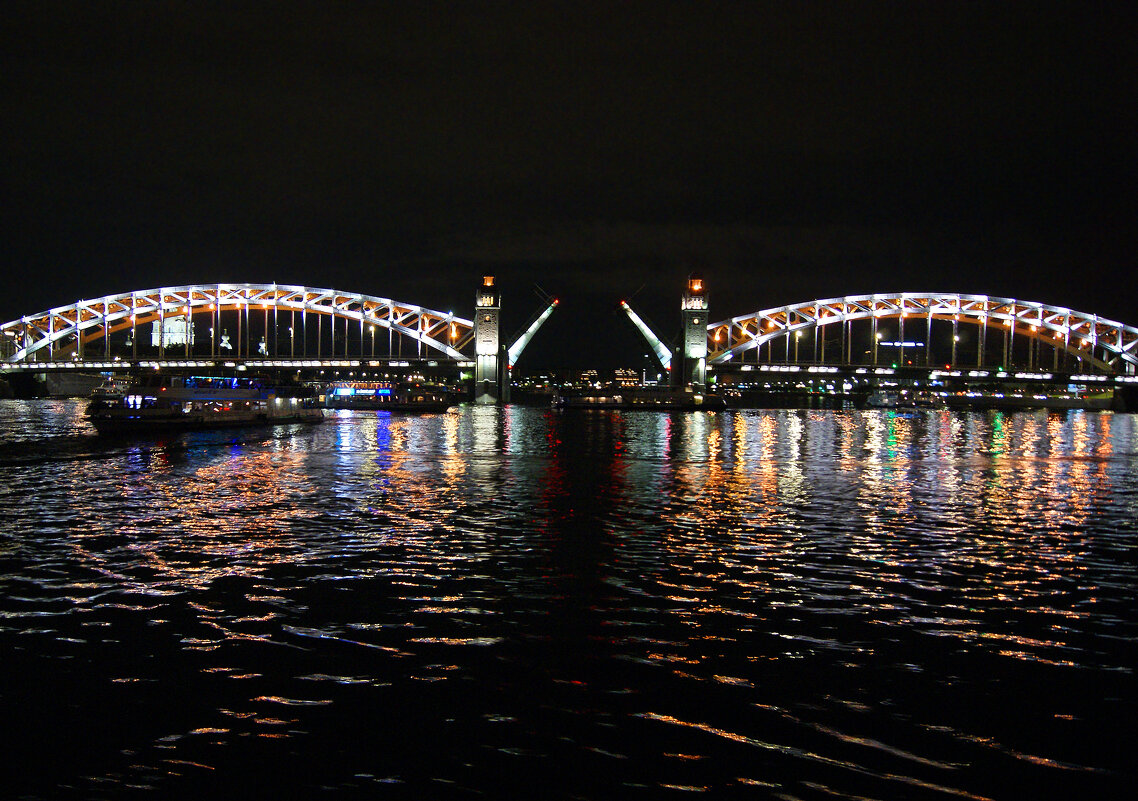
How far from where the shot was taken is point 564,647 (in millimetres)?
7934

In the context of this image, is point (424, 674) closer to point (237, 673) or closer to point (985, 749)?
point (237, 673)

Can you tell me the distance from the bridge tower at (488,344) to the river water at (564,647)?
9282cm

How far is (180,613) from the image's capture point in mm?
8891

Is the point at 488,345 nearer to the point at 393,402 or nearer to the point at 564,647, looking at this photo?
the point at 393,402

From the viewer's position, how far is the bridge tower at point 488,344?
364ft

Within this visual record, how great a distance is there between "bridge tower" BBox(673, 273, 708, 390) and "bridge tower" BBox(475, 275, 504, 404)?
22319 millimetres

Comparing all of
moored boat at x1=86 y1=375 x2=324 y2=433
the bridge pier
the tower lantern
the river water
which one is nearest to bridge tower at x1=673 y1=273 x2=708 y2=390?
the tower lantern

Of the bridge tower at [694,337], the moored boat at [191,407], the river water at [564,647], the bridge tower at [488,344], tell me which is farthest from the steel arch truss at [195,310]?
the river water at [564,647]

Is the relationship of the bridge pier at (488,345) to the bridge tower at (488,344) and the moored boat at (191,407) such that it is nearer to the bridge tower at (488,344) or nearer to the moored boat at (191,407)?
the bridge tower at (488,344)

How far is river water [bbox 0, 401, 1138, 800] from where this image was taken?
18.4 feet

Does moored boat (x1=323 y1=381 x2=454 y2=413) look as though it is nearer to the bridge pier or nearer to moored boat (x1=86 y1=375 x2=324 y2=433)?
moored boat (x1=86 y1=375 x2=324 y2=433)

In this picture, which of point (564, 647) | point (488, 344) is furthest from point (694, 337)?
point (564, 647)

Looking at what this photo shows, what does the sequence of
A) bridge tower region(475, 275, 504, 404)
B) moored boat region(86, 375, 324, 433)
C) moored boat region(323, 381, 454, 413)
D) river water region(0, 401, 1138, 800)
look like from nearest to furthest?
river water region(0, 401, 1138, 800) → moored boat region(86, 375, 324, 433) → moored boat region(323, 381, 454, 413) → bridge tower region(475, 275, 504, 404)

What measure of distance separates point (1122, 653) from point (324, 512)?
11.7 meters
